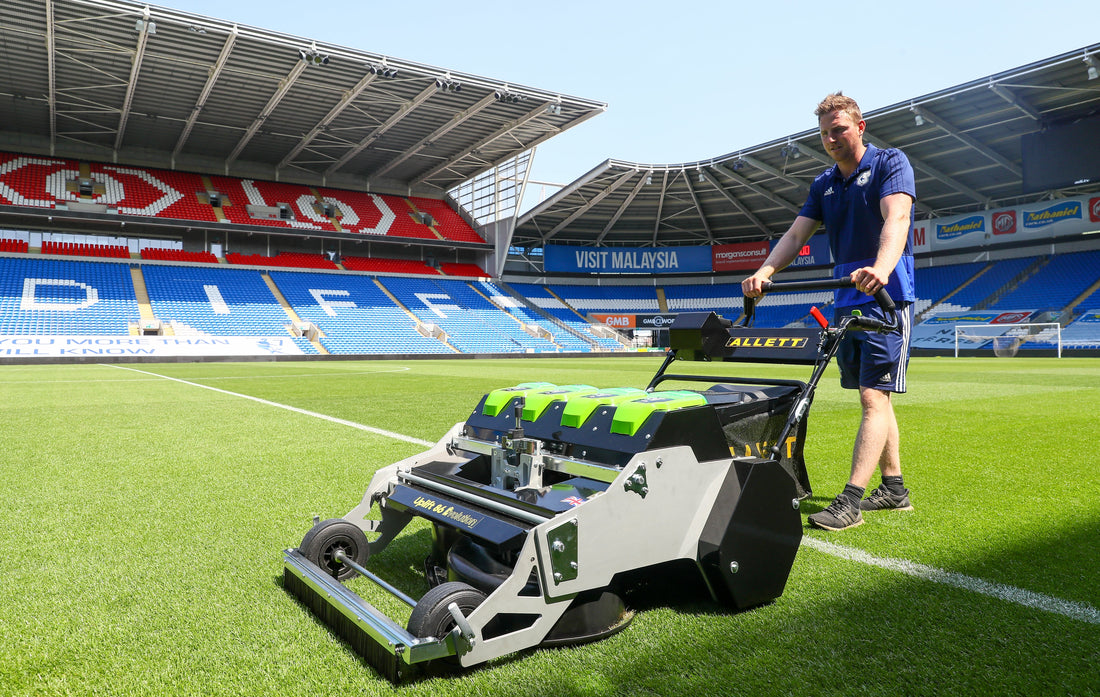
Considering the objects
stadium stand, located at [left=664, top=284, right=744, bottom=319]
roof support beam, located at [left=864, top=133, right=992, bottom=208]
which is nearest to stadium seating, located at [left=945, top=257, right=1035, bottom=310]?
roof support beam, located at [left=864, top=133, right=992, bottom=208]

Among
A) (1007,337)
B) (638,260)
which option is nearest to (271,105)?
(638,260)

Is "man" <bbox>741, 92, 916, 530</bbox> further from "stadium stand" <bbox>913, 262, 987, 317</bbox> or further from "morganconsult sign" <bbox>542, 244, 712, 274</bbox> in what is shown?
"morganconsult sign" <bbox>542, 244, 712, 274</bbox>

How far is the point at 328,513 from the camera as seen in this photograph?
313 cm

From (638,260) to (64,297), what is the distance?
33.0 metres

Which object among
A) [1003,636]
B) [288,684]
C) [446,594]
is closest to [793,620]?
[1003,636]

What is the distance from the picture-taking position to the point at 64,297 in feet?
91.2

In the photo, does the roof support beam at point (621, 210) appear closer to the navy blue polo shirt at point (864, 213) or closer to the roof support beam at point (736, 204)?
the roof support beam at point (736, 204)

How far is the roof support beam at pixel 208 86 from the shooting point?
857 inches

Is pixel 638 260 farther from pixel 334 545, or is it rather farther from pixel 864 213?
pixel 334 545

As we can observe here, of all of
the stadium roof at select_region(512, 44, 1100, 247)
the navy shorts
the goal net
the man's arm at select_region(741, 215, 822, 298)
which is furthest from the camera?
the goal net

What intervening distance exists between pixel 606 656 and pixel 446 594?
1.46ft

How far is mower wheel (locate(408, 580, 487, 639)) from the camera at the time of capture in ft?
5.10

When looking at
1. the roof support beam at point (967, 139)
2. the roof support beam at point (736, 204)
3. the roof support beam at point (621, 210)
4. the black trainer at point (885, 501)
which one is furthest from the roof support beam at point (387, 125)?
the black trainer at point (885, 501)

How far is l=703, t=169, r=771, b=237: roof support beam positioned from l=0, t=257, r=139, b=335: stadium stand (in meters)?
29.0
